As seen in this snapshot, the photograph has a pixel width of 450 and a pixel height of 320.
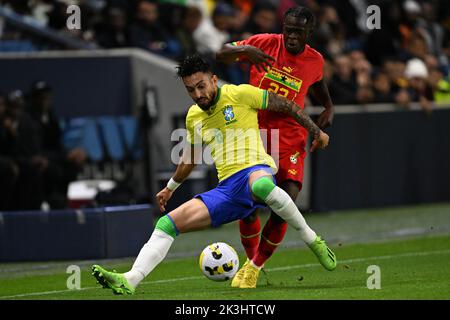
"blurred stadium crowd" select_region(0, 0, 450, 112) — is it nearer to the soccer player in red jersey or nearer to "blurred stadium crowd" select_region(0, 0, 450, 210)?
"blurred stadium crowd" select_region(0, 0, 450, 210)

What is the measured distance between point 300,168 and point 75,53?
849cm

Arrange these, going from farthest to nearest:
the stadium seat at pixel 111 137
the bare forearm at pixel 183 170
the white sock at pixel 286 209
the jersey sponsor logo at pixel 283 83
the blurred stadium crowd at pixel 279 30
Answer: the blurred stadium crowd at pixel 279 30, the stadium seat at pixel 111 137, the jersey sponsor logo at pixel 283 83, the bare forearm at pixel 183 170, the white sock at pixel 286 209

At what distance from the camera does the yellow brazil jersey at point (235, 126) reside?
9672mm

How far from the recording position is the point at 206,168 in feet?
57.5

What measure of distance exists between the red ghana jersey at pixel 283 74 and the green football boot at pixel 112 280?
2185 mm

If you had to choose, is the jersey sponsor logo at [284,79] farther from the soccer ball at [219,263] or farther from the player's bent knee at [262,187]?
the soccer ball at [219,263]

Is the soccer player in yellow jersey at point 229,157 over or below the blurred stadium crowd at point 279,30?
below

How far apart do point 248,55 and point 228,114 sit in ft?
2.24

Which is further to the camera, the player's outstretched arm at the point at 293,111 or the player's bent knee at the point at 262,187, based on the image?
the player's outstretched arm at the point at 293,111

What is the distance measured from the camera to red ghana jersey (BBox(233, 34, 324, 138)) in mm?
10539

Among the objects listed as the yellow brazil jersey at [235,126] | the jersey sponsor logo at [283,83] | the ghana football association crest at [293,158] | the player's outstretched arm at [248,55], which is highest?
the player's outstretched arm at [248,55]

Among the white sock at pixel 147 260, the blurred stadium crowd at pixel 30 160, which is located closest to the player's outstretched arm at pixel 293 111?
the white sock at pixel 147 260

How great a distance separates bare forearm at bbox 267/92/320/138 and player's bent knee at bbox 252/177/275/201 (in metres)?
0.61
